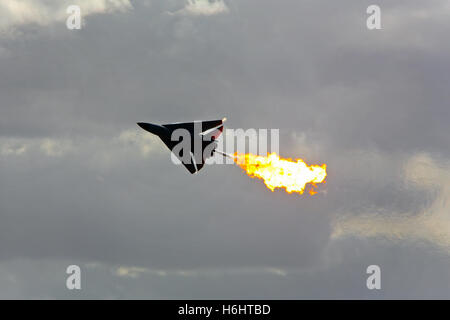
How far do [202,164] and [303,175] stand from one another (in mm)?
15598

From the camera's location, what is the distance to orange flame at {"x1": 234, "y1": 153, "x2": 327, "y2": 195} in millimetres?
131875

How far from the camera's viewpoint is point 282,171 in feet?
438

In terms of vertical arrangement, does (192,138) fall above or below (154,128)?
below

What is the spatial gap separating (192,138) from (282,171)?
1534 cm

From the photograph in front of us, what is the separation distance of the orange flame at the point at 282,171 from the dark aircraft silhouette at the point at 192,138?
6010 millimetres

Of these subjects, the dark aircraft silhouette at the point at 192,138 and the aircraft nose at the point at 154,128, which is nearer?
the aircraft nose at the point at 154,128

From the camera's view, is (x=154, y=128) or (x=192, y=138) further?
(x=192, y=138)

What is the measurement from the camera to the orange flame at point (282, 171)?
132m

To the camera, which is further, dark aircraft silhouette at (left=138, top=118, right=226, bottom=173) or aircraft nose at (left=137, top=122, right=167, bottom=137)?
dark aircraft silhouette at (left=138, top=118, right=226, bottom=173)

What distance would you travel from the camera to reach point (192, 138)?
422 ft

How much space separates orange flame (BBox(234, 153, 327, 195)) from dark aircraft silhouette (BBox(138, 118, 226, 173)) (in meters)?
6.01
